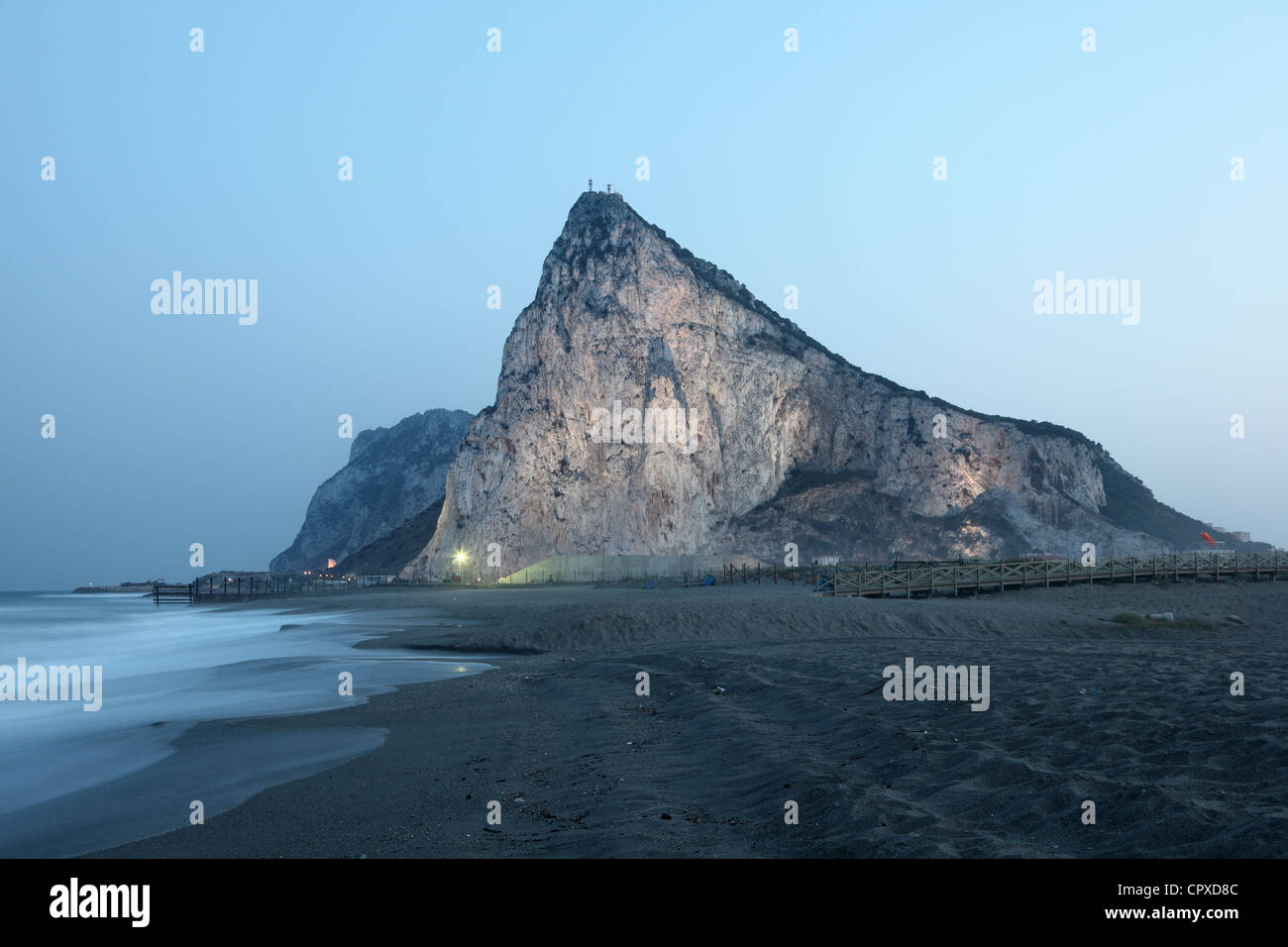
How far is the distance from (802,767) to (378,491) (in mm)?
194032

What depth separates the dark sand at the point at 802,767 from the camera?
18.8 feet

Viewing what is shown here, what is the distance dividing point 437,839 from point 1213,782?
6082 millimetres

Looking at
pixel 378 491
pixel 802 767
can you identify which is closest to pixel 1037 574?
pixel 802 767

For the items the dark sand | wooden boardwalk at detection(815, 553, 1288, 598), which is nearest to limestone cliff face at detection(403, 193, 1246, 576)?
wooden boardwalk at detection(815, 553, 1288, 598)

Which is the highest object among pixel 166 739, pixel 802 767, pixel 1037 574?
pixel 802 767

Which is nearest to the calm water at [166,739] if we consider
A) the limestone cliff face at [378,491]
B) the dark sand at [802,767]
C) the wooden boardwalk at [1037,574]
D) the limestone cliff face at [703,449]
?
the dark sand at [802,767]

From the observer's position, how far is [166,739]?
12.7m

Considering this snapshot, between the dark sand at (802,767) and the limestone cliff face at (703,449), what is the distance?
75.9 m

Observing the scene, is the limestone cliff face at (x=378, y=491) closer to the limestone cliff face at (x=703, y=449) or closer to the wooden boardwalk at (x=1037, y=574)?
the limestone cliff face at (x=703, y=449)

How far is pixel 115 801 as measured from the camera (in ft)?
29.6

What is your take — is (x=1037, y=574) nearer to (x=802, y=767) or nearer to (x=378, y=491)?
(x=802, y=767)
